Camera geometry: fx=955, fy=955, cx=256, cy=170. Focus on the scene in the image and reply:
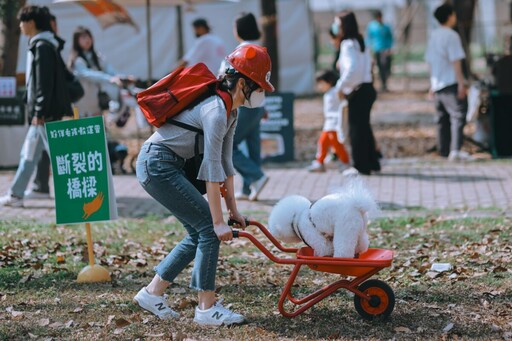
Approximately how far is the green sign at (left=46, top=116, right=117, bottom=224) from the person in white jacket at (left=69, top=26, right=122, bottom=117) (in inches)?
194

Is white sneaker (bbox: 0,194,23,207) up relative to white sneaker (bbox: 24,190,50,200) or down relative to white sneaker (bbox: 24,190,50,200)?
up

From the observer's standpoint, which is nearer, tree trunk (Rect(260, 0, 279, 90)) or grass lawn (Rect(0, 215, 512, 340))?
grass lawn (Rect(0, 215, 512, 340))

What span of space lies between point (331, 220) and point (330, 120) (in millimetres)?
6546

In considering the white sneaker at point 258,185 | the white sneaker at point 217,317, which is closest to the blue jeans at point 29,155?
the white sneaker at point 258,185

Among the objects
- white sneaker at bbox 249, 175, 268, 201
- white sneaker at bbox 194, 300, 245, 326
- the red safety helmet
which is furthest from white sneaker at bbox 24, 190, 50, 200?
the red safety helmet

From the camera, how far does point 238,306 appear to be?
6.21m

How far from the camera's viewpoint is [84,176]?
6.72 metres

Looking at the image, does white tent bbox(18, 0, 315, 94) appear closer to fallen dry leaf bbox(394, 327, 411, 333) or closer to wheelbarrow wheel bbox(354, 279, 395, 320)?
wheelbarrow wheel bbox(354, 279, 395, 320)

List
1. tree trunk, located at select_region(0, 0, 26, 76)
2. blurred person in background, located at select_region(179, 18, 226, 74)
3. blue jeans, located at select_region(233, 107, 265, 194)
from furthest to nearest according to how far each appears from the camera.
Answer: tree trunk, located at select_region(0, 0, 26, 76), blurred person in background, located at select_region(179, 18, 226, 74), blue jeans, located at select_region(233, 107, 265, 194)

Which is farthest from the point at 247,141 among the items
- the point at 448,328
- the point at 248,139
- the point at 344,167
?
the point at 448,328

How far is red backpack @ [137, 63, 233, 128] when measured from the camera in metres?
5.37

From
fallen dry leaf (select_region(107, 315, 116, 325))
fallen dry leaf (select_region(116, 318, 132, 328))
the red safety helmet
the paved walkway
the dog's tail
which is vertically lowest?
the paved walkway

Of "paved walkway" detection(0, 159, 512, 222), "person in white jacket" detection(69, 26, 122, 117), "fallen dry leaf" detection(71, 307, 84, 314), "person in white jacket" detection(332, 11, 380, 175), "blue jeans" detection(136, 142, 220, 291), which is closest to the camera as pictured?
"blue jeans" detection(136, 142, 220, 291)

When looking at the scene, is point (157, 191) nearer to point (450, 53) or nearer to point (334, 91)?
point (334, 91)
